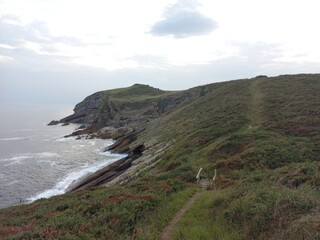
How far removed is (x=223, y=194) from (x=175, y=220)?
10.5ft

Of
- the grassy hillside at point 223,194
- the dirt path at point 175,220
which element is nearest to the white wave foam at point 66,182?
the grassy hillside at point 223,194

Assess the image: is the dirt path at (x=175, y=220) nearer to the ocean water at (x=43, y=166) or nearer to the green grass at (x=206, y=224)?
the green grass at (x=206, y=224)

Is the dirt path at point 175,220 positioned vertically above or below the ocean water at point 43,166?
above

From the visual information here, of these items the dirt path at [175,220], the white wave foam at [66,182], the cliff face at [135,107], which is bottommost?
the white wave foam at [66,182]

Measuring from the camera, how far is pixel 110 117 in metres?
106

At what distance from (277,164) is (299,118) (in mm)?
13952

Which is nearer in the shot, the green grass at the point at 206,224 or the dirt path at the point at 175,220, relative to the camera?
the green grass at the point at 206,224

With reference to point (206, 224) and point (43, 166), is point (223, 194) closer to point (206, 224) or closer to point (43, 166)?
point (206, 224)

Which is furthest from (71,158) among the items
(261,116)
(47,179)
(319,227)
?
(319,227)

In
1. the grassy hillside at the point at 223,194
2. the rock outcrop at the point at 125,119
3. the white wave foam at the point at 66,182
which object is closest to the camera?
the grassy hillside at the point at 223,194

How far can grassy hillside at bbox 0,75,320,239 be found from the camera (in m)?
9.40

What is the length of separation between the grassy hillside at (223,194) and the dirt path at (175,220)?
0.23 meters

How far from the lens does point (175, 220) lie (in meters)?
12.0

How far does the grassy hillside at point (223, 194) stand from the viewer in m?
9.40
